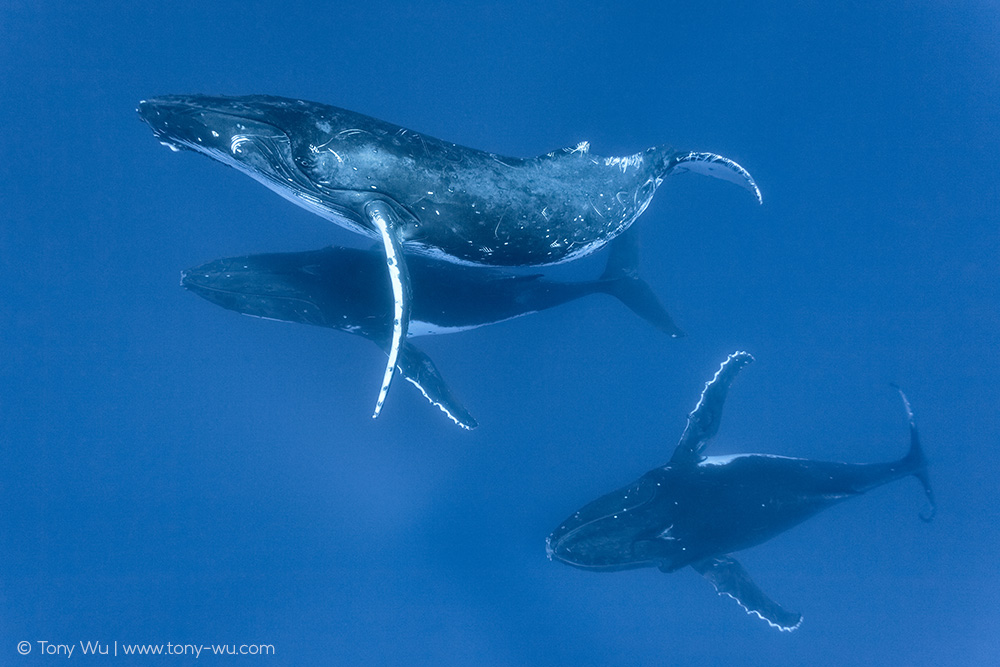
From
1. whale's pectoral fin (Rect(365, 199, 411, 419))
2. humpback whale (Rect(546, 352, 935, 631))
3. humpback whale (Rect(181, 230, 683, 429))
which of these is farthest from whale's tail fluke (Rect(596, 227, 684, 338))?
whale's pectoral fin (Rect(365, 199, 411, 419))

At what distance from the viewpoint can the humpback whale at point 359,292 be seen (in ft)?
30.3

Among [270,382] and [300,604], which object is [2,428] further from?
[300,604]

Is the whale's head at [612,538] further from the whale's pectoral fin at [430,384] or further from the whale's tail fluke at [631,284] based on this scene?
the whale's tail fluke at [631,284]

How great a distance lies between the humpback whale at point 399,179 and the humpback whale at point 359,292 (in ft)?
5.07

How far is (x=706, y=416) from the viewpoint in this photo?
1015 cm

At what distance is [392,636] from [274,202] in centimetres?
1005

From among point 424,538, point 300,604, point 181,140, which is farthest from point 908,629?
point 181,140

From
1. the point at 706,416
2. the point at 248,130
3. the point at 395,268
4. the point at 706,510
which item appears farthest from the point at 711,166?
the point at 248,130

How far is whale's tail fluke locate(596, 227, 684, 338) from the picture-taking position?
34.9 feet

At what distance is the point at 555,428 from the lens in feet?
38.7

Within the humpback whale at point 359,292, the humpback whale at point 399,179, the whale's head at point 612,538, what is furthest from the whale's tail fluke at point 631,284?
the whale's head at point 612,538

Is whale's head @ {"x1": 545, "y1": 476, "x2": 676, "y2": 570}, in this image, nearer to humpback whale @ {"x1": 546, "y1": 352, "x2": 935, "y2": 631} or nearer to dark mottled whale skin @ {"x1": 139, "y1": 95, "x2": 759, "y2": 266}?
humpback whale @ {"x1": 546, "y1": 352, "x2": 935, "y2": 631}

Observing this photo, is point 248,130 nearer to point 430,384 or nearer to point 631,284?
point 430,384

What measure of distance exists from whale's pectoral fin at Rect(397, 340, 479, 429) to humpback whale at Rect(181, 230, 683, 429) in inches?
0.7
